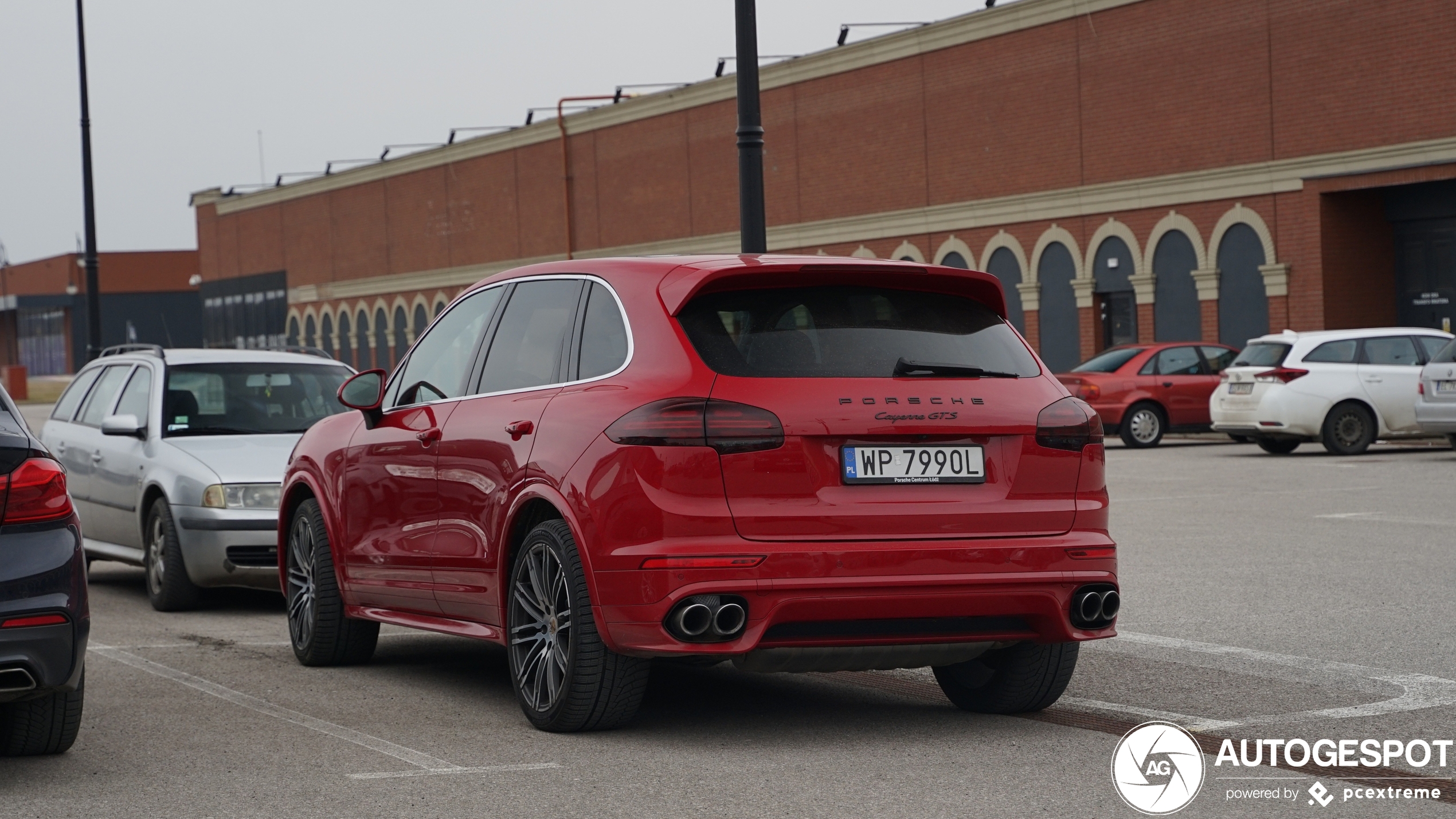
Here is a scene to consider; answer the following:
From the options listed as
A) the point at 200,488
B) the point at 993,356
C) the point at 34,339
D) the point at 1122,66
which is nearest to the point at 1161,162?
the point at 1122,66

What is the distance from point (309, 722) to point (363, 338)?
6010 centimetres

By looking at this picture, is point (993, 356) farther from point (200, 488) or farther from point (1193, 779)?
point (200, 488)

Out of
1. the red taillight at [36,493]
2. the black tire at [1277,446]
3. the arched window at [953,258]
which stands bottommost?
the black tire at [1277,446]

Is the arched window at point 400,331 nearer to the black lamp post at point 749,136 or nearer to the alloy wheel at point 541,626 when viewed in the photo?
the black lamp post at point 749,136

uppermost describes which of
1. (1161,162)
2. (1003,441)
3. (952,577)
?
(1161,162)

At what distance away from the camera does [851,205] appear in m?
43.6

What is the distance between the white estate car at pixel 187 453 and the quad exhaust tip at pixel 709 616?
470 cm

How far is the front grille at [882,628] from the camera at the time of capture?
6.04 m

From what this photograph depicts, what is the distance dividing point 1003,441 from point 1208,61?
29620 mm

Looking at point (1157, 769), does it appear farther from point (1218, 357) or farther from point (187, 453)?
point (1218, 357)

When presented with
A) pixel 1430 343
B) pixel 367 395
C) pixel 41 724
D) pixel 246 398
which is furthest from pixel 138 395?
pixel 1430 343

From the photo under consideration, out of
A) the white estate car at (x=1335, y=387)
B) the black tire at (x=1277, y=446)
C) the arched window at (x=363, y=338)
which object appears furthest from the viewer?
the arched window at (x=363, y=338)

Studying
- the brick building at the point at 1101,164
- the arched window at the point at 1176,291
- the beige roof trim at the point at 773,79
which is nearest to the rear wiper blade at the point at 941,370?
the brick building at the point at 1101,164
